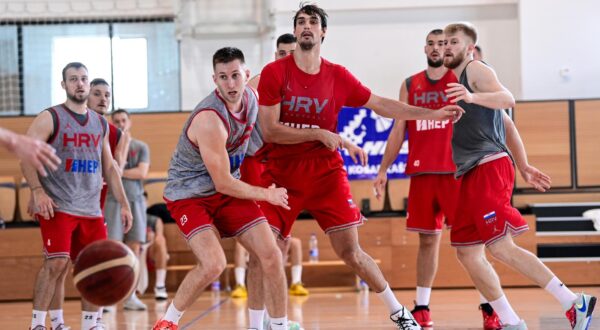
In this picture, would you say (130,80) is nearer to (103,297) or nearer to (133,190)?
(133,190)

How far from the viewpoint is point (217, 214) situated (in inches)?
217

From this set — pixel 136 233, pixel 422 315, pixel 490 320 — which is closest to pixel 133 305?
pixel 136 233

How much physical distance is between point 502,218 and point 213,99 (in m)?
1.96

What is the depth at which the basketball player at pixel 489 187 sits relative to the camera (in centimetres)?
545

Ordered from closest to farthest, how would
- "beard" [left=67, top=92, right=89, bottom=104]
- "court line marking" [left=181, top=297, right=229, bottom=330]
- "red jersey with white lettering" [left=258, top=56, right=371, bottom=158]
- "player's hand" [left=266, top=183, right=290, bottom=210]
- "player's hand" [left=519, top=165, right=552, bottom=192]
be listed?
"player's hand" [left=266, top=183, right=290, bottom=210], "red jersey with white lettering" [left=258, top=56, right=371, bottom=158], "player's hand" [left=519, top=165, right=552, bottom=192], "beard" [left=67, top=92, right=89, bottom=104], "court line marking" [left=181, top=297, right=229, bottom=330]

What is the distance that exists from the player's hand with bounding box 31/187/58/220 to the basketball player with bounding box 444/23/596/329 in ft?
9.12

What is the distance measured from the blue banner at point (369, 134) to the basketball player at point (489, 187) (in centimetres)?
551

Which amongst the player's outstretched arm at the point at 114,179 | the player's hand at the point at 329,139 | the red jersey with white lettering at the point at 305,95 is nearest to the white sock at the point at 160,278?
the player's outstretched arm at the point at 114,179

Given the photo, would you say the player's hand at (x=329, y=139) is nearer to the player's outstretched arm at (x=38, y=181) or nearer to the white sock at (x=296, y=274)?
the player's outstretched arm at (x=38, y=181)

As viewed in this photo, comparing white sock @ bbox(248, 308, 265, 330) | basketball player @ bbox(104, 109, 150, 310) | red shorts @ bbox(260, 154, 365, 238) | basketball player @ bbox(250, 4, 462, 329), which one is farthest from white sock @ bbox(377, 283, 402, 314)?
basketball player @ bbox(104, 109, 150, 310)

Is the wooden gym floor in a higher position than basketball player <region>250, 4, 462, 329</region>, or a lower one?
lower

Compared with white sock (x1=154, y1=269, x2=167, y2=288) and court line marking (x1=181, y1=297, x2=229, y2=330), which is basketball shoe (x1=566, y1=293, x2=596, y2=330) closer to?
court line marking (x1=181, y1=297, x2=229, y2=330)

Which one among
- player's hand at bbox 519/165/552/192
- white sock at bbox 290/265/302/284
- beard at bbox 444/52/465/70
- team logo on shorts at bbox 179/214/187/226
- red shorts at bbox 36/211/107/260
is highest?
beard at bbox 444/52/465/70

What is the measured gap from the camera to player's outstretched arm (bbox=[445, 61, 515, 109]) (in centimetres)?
509
